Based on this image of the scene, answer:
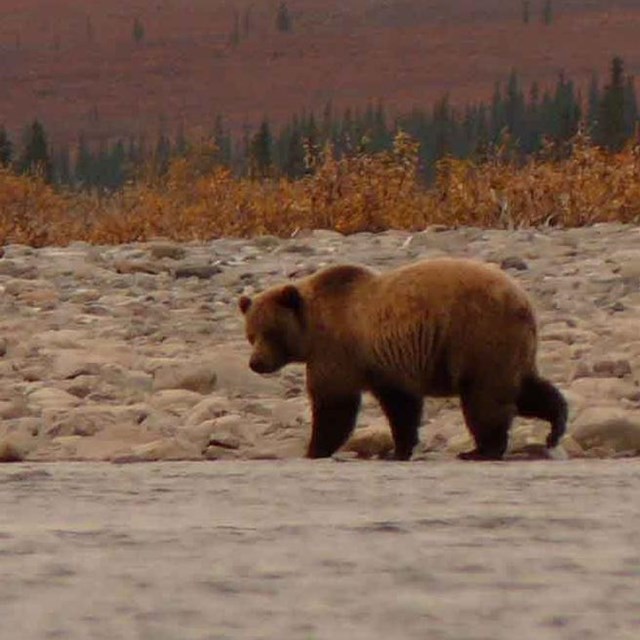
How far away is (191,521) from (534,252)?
870 centimetres

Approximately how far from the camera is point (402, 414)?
602 cm

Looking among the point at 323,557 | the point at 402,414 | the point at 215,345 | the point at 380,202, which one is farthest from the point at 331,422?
the point at 380,202

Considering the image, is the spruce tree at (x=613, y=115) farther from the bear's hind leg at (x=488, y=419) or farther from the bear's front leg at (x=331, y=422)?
the bear's hind leg at (x=488, y=419)

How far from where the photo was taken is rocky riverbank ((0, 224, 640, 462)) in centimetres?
619

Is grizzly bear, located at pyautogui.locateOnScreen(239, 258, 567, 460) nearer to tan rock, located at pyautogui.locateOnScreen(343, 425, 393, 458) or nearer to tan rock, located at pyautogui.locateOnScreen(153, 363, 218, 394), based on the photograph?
tan rock, located at pyautogui.locateOnScreen(343, 425, 393, 458)

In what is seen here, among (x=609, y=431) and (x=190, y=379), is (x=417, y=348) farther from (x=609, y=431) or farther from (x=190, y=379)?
(x=190, y=379)

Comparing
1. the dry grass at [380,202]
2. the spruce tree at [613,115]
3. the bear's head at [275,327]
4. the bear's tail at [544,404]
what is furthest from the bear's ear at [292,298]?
the spruce tree at [613,115]

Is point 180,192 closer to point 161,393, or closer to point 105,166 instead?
point 161,393

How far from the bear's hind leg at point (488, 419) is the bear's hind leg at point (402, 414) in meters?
0.21

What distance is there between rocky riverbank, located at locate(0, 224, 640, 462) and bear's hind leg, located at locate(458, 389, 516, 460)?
0.20 m

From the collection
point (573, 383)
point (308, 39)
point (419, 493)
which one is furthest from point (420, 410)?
point (308, 39)

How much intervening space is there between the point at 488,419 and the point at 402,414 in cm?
43

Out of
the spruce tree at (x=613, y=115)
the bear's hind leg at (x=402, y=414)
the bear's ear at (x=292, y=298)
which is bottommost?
the spruce tree at (x=613, y=115)

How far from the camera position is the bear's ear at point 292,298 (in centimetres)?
673
